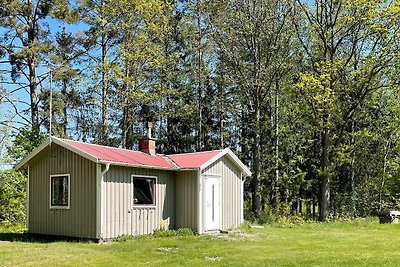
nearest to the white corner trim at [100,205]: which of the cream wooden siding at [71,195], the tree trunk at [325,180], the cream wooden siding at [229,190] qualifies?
the cream wooden siding at [71,195]

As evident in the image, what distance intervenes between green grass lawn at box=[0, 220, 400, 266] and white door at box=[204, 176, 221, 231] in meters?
1.37

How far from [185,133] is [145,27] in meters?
7.15

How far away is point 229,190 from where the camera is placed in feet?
56.3

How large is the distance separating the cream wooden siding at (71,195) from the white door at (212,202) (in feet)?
13.1

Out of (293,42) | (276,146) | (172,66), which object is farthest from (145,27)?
(276,146)

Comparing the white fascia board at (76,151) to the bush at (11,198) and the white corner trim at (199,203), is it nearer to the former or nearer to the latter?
the white corner trim at (199,203)

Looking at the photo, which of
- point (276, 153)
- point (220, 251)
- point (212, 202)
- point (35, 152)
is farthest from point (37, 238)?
point (276, 153)

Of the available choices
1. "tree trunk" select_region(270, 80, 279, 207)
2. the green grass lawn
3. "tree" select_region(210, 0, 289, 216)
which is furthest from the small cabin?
"tree trunk" select_region(270, 80, 279, 207)

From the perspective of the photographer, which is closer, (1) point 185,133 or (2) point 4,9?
(2) point 4,9

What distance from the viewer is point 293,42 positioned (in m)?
23.5

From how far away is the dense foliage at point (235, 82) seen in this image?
71.5 ft

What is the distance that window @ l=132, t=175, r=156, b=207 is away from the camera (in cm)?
1455

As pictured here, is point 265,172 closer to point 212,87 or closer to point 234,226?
point 212,87

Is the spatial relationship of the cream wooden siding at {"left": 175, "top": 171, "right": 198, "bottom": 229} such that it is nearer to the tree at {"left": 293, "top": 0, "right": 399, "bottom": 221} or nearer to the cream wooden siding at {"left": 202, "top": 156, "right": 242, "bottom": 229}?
the cream wooden siding at {"left": 202, "top": 156, "right": 242, "bottom": 229}
